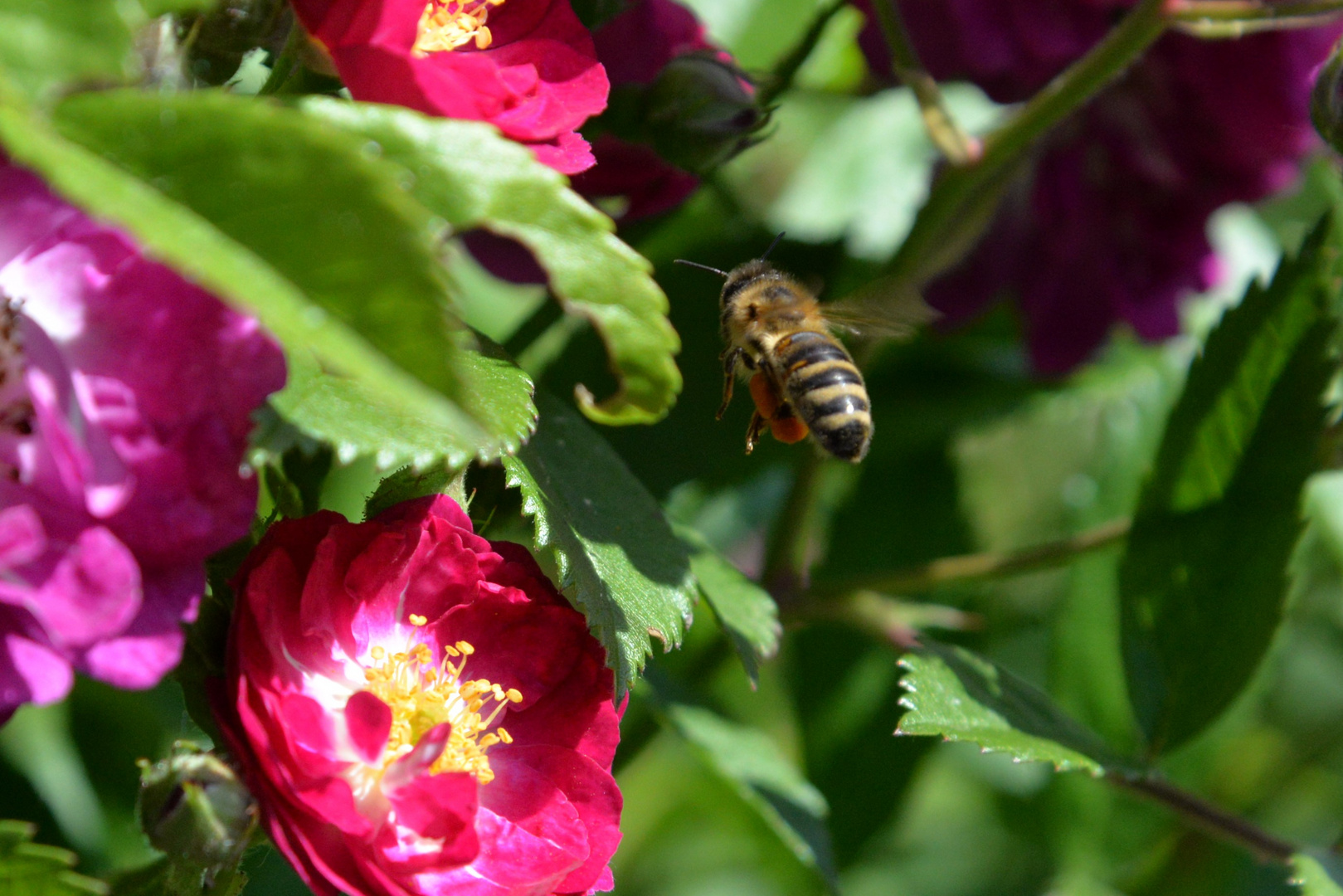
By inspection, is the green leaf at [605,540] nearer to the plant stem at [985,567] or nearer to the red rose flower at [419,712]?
the red rose flower at [419,712]

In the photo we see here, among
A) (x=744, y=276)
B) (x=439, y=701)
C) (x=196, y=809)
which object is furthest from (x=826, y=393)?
(x=196, y=809)

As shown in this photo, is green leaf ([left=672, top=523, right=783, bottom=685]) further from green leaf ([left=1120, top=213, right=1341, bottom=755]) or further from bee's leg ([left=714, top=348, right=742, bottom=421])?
green leaf ([left=1120, top=213, right=1341, bottom=755])

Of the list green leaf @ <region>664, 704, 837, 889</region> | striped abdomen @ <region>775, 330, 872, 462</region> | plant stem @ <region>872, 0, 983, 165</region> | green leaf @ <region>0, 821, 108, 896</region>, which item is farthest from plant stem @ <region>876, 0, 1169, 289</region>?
green leaf @ <region>0, 821, 108, 896</region>

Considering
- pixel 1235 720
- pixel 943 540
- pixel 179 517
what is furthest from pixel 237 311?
pixel 1235 720

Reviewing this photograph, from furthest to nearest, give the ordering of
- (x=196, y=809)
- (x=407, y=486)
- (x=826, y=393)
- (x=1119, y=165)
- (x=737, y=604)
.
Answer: (x=1119, y=165)
(x=826, y=393)
(x=737, y=604)
(x=407, y=486)
(x=196, y=809)

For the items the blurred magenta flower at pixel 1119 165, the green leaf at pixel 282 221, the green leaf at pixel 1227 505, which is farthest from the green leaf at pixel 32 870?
the blurred magenta flower at pixel 1119 165

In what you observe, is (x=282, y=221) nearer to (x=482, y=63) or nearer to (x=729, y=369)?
(x=482, y=63)
